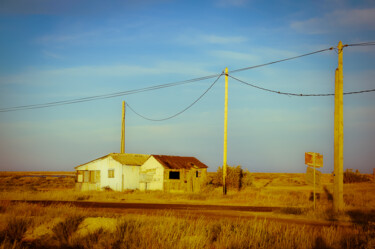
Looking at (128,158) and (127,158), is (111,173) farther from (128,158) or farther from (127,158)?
(128,158)

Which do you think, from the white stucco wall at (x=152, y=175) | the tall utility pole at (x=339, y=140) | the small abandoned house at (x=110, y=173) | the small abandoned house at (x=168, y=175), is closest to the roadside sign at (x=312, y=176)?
the tall utility pole at (x=339, y=140)

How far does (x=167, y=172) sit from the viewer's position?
37.2 meters

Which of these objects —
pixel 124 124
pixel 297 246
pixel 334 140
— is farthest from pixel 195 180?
pixel 297 246

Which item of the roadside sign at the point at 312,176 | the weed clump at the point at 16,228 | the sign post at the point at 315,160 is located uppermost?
the sign post at the point at 315,160

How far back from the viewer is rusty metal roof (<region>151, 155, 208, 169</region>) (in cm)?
3778

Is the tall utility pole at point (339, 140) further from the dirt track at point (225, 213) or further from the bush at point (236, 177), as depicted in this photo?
the bush at point (236, 177)

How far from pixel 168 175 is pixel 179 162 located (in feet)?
10.4

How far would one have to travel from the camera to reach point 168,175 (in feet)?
122

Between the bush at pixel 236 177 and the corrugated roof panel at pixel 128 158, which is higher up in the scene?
the corrugated roof panel at pixel 128 158

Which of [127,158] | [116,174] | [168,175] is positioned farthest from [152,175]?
[127,158]

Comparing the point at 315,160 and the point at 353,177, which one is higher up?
the point at 315,160

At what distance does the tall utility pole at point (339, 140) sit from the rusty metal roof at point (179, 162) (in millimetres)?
21969

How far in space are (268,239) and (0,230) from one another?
7820 millimetres

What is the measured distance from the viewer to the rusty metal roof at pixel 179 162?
37.8 metres
